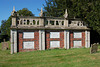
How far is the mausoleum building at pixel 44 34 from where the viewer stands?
39.7 ft

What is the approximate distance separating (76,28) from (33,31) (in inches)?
222

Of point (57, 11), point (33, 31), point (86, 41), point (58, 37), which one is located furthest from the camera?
point (57, 11)

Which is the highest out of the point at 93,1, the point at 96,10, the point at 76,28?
the point at 93,1

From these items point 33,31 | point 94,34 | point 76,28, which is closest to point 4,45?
point 33,31

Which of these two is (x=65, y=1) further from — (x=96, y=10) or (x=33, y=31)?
(x=33, y=31)

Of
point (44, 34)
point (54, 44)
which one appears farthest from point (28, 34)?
point (54, 44)

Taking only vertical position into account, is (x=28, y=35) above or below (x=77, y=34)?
below

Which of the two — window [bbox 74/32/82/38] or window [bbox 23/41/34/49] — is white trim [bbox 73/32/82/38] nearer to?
window [bbox 74/32/82/38]

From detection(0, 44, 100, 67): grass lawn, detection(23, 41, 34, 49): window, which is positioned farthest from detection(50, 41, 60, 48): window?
detection(0, 44, 100, 67): grass lawn

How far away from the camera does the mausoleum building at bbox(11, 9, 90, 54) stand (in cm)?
1210

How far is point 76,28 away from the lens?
14.0m

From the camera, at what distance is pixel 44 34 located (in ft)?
42.0

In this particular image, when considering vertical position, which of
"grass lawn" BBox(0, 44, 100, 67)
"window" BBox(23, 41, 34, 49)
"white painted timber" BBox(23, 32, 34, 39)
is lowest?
"grass lawn" BBox(0, 44, 100, 67)

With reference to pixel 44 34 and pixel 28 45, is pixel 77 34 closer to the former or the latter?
pixel 44 34
